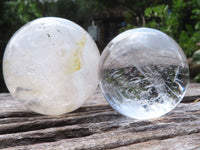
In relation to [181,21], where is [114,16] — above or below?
above

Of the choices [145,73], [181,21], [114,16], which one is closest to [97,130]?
[145,73]

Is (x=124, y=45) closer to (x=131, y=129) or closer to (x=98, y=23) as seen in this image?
(x=131, y=129)

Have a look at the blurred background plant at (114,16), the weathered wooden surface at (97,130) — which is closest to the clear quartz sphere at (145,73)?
the weathered wooden surface at (97,130)

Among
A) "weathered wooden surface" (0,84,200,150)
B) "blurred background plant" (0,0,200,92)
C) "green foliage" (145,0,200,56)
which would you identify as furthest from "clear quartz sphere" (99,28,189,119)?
"green foliage" (145,0,200,56)

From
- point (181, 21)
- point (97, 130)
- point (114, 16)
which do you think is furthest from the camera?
point (114, 16)

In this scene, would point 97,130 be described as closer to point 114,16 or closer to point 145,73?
point 145,73

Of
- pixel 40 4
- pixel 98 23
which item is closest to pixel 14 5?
pixel 40 4
